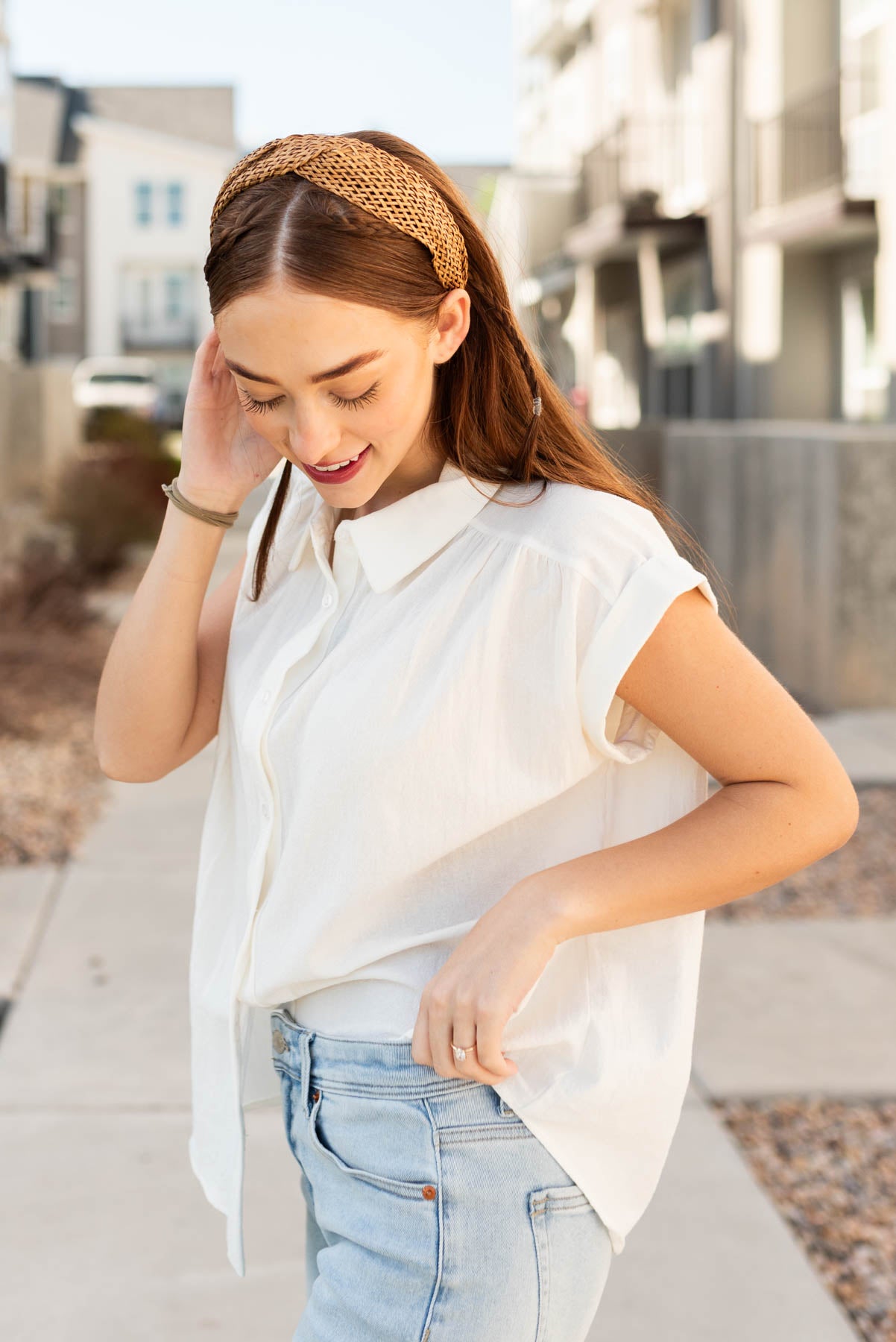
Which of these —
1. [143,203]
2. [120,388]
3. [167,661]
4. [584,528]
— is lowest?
[167,661]

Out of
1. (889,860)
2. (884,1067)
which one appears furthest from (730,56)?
(884,1067)

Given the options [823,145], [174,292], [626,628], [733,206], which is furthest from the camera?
[174,292]

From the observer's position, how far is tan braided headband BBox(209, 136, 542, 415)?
128 cm

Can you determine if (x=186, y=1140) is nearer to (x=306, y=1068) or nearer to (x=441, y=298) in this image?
(x=306, y=1068)

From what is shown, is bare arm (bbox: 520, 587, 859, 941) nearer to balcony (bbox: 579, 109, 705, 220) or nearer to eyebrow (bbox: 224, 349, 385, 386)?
eyebrow (bbox: 224, 349, 385, 386)

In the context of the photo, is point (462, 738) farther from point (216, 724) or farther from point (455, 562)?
point (216, 724)

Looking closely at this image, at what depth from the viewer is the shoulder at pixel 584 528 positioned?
1.28 m

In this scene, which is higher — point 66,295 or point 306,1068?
point 66,295

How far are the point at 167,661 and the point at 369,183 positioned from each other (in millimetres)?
535

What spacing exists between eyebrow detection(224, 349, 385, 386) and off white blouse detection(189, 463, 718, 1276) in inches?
6.1

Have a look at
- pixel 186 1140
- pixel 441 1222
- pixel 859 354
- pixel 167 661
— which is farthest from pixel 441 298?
pixel 859 354

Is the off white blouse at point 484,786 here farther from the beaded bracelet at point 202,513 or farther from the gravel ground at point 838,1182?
the gravel ground at point 838,1182

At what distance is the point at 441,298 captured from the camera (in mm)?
1342

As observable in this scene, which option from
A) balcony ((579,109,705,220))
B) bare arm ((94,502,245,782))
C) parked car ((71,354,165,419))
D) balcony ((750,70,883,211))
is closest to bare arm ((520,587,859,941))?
bare arm ((94,502,245,782))
